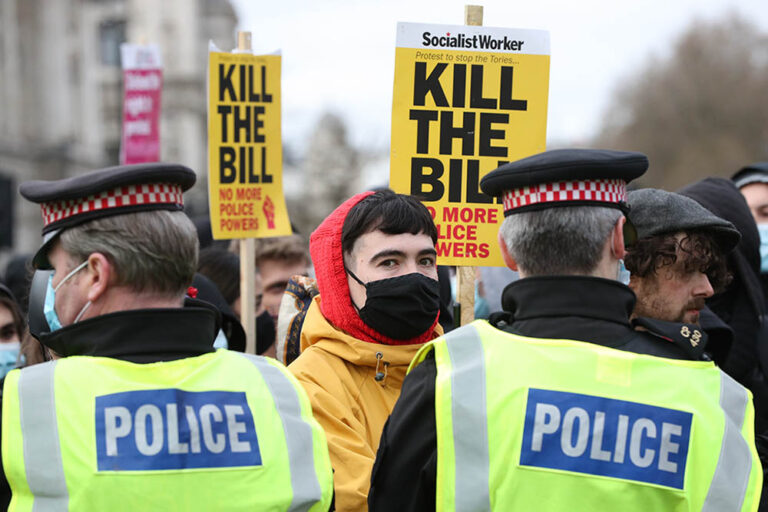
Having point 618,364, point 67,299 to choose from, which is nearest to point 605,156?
point 618,364

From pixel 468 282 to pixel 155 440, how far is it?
1.89 m

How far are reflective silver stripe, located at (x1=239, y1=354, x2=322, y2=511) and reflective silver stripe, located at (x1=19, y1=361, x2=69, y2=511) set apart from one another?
54 cm

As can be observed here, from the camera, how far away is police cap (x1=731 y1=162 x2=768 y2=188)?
15.7ft

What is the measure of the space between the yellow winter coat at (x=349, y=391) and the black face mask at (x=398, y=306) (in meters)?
0.07

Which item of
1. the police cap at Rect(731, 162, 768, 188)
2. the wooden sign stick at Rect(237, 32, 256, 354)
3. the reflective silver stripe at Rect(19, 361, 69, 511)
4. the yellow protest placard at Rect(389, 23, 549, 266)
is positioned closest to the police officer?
the reflective silver stripe at Rect(19, 361, 69, 511)

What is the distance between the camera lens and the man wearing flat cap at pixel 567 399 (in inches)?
90.0

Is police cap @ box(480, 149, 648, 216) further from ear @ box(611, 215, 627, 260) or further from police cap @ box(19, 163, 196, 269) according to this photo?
police cap @ box(19, 163, 196, 269)

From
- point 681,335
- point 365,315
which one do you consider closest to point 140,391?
point 365,315

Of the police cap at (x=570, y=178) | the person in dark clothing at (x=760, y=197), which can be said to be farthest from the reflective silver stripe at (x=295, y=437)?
the person in dark clothing at (x=760, y=197)

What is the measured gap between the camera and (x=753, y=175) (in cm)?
486

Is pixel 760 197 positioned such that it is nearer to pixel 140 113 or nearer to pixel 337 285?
pixel 337 285

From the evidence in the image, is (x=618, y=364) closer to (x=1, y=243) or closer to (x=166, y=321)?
(x=166, y=321)

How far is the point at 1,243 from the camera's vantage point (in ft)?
60.3

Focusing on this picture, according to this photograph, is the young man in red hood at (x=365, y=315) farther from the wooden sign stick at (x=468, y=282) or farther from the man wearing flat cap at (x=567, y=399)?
the man wearing flat cap at (x=567, y=399)
